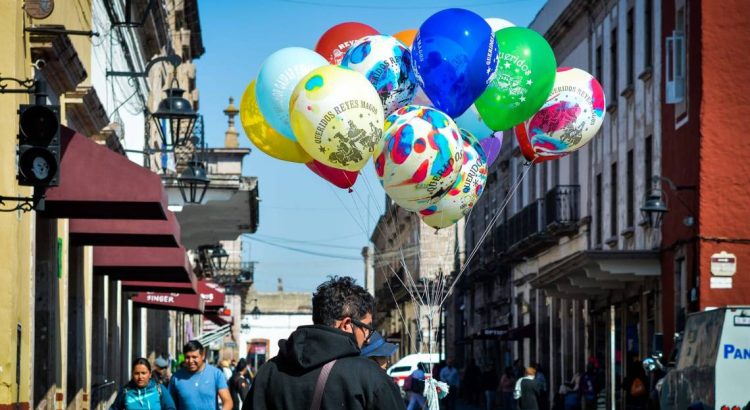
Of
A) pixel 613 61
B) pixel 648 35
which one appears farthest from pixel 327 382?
pixel 613 61

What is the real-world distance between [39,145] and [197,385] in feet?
9.66

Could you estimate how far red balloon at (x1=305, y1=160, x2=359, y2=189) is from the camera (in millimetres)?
13203

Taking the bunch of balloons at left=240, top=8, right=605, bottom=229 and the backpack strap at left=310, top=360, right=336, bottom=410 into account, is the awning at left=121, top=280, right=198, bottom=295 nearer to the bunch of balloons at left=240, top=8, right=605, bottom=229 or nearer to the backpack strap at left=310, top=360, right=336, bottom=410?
the bunch of balloons at left=240, top=8, right=605, bottom=229

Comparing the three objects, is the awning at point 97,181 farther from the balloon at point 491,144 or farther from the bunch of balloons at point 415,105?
the balloon at point 491,144

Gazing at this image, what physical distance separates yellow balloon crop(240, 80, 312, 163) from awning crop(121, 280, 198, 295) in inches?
448

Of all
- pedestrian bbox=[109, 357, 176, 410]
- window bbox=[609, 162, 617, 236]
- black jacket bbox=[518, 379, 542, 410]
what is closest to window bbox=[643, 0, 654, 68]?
window bbox=[609, 162, 617, 236]

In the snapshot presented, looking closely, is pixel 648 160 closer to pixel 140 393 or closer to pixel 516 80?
pixel 516 80

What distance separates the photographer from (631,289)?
1359 inches

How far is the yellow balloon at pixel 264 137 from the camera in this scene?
1337cm

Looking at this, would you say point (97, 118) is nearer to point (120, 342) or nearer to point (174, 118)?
point (174, 118)

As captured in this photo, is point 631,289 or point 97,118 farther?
point 631,289

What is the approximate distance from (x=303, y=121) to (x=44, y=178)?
1.97m

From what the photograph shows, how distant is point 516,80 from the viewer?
13.2 metres

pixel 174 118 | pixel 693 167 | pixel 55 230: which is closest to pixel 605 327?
pixel 693 167
